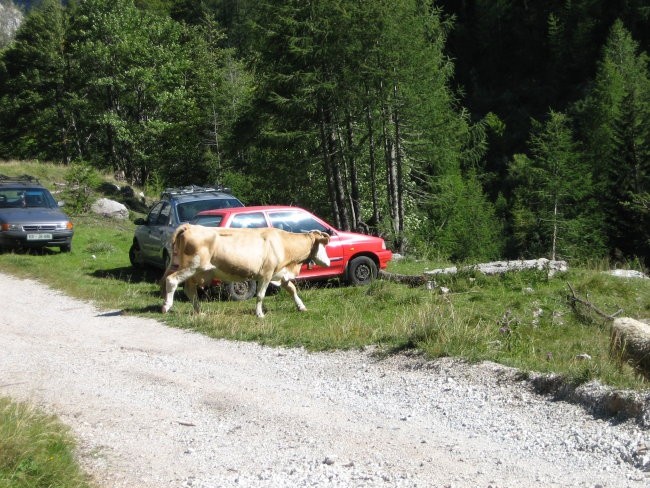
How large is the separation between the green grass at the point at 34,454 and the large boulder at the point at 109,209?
25.5m

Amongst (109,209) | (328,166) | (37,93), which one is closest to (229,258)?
(328,166)

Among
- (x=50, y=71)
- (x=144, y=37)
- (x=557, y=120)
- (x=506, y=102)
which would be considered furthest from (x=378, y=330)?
(x=506, y=102)

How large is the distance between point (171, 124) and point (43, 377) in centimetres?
4624

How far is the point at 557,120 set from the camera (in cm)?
4209

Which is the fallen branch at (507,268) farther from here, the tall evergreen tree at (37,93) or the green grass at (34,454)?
the tall evergreen tree at (37,93)

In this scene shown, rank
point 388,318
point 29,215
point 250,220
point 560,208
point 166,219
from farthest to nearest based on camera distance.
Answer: point 560,208 → point 29,215 → point 166,219 → point 250,220 → point 388,318

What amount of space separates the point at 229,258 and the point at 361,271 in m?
4.58

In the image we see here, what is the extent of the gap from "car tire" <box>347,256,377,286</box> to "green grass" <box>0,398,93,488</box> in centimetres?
1017

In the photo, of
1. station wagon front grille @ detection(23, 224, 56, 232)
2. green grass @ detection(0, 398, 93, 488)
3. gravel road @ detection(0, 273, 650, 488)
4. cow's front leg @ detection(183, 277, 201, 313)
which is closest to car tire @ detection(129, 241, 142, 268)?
station wagon front grille @ detection(23, 224, 56, 232)

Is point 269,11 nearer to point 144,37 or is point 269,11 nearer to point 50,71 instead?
point 144,37

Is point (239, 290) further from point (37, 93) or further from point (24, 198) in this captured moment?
point (37, 93)

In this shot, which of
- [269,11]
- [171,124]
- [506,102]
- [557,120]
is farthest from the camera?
[506,102]

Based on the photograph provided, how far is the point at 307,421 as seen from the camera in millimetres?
6500

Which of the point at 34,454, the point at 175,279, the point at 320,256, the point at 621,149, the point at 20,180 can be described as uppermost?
the point at 621,149
